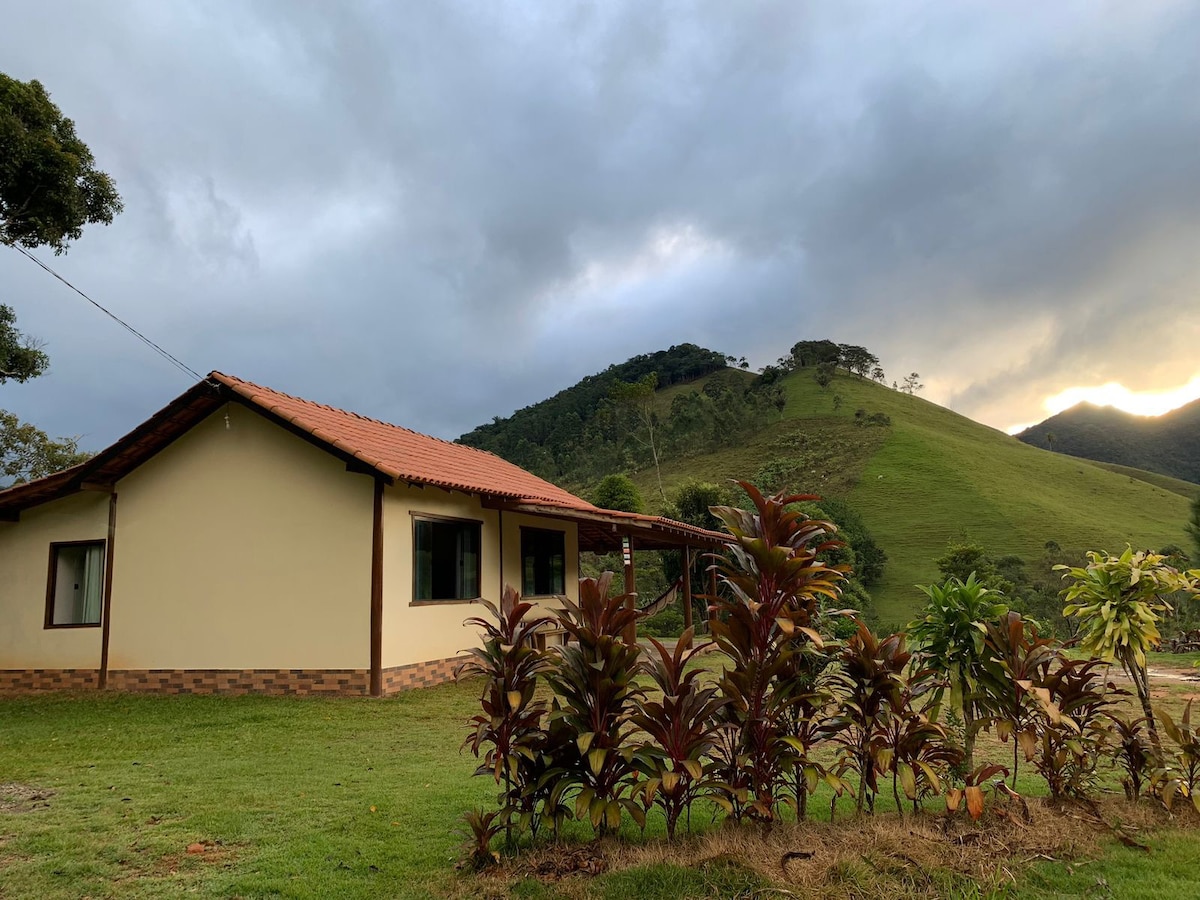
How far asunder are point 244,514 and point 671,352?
65826 millimetres

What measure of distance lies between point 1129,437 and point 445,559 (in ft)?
324

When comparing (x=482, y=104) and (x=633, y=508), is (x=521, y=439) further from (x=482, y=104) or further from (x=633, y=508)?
(x=482, y=104)

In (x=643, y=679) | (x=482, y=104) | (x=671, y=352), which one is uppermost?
(x=671, y=352)

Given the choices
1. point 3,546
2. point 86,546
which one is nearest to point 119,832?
point 86,546

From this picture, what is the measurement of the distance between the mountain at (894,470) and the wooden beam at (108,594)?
914 inches

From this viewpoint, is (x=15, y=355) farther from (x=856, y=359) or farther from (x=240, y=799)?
(x=856, y=359)

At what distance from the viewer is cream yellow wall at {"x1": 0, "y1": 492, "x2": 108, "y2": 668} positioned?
1027 centimetres

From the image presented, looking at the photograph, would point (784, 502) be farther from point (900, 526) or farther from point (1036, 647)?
point (900, 526)

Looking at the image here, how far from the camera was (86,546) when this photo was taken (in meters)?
10.6

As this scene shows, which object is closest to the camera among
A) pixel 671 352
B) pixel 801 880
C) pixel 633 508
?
pixel 801 880

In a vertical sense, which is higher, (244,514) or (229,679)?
(244,514)

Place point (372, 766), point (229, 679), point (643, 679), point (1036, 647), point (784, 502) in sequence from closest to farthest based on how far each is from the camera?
point (784, 502), point (1036, 647), point (372, 766), point (229, 679), point (643, 679)

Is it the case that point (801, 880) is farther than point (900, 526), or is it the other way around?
point (900, 526)

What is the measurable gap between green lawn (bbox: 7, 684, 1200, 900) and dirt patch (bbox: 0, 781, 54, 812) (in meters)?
0.04
